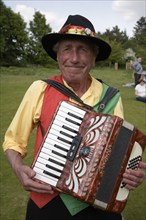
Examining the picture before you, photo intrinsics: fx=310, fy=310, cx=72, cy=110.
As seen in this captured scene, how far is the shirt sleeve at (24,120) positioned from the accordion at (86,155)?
0.27 metres

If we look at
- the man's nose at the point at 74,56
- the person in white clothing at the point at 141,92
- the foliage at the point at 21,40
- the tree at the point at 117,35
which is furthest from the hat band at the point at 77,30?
the tree at the point at 117,35

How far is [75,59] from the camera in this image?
1986mm

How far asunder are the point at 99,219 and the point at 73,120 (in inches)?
28.5

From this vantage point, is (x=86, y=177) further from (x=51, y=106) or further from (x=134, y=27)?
(x=134, y=27)

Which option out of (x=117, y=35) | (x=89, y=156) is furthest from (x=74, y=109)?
(x=117, y=35)

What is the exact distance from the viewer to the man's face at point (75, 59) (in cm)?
201

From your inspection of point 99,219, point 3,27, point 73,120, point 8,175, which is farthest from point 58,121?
point 3,27

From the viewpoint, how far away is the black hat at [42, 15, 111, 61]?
2020 millimetres

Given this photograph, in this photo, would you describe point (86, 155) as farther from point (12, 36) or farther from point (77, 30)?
point (12, 36)

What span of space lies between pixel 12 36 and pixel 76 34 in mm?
36889

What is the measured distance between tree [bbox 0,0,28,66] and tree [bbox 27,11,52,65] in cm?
115

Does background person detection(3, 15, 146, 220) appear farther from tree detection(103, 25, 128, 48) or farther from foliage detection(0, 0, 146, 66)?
tree detection(103, 25, 128, 48)

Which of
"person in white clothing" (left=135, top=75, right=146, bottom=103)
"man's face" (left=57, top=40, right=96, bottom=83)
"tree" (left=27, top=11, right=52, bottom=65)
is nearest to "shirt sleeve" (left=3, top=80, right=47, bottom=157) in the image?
"man's face" (left=57, top=40, right=96, bottom=83)

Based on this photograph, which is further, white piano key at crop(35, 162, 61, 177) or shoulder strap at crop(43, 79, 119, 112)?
shoulder strap at crop(43, 79, 119, 112)
